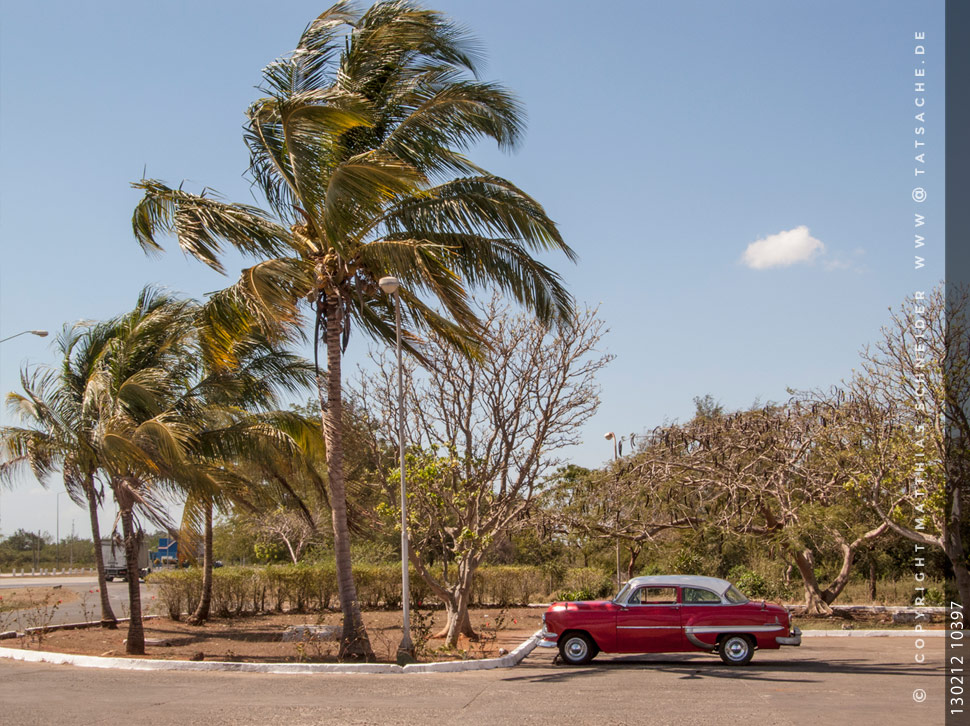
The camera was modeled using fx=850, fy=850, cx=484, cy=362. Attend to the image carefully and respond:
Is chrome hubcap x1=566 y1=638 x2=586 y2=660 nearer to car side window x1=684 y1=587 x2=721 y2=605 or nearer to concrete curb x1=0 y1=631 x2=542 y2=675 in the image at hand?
concrete curb x1=0 y1=631 x2=542 y2=675

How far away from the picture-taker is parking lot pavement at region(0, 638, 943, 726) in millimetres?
9617

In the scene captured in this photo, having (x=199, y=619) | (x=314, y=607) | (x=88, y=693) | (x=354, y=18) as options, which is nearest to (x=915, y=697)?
(x=88, y=693)

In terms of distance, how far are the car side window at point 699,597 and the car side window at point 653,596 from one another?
212mm

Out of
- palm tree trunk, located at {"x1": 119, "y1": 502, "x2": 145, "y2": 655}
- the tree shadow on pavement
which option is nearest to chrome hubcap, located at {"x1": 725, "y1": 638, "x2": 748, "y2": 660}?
the tree shadow on pavement

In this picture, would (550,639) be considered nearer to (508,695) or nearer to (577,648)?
(577,648)

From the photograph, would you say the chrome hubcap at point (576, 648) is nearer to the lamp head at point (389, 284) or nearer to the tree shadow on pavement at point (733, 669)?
the tree shadow on pavement at point (733, 669)

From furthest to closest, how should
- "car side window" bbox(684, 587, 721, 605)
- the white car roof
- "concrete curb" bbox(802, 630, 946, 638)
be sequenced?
"concrete curb" bbox(802, 630, 946, 638), the white car roof, "car side window" bbox(684, 587, 721, 605)

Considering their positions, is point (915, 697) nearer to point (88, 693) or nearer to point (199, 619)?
point (88, 693)

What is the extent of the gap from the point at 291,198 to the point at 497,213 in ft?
12.5

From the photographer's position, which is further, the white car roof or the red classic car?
the white car roof

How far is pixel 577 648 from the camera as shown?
1523cm

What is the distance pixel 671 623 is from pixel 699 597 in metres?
0.69

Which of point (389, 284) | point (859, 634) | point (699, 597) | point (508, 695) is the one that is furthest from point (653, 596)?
point (859, 634)

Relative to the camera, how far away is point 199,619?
2459 cm
